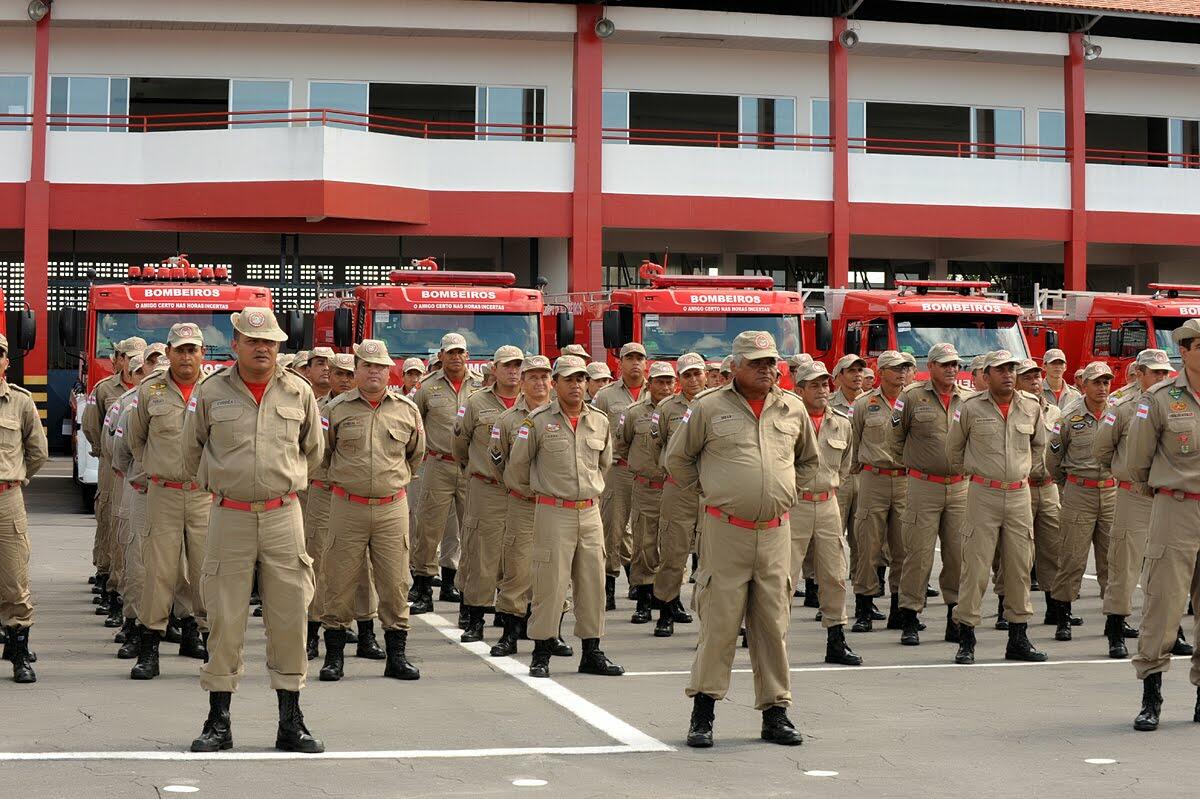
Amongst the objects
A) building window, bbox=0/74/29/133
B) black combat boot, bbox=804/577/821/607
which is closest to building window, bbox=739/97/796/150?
building window, bbox=0/74/29/133

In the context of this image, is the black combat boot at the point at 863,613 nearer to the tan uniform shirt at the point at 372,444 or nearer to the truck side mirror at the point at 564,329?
the tan uniform shirt at the point at 372,444

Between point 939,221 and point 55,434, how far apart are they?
58.0ft

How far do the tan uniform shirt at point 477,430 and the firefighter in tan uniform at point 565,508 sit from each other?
1278 millimetres

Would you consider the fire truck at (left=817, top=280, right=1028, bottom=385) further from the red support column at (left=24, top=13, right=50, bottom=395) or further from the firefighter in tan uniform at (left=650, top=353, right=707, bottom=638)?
the red support column at (left=24, top=13, right=50, bottom=395)

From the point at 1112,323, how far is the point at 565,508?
13.9 meters

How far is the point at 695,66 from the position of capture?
33281 millimetres

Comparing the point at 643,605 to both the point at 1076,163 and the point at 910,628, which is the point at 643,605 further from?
the point at 1076,163

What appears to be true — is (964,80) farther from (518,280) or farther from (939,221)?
(518,280)

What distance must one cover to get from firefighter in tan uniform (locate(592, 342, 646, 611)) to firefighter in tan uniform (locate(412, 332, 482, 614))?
49.1 inches

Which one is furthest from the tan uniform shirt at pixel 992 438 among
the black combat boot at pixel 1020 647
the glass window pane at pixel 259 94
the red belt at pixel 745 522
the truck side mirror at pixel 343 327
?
the glass window pane at pixel 259 94

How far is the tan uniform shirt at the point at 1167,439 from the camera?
8.98 metres

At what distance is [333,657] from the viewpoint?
33.9ft

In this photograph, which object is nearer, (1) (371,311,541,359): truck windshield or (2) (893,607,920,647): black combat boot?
(2) (893,607,920,647): black combat boot

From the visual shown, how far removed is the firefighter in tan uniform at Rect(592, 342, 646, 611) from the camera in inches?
549
